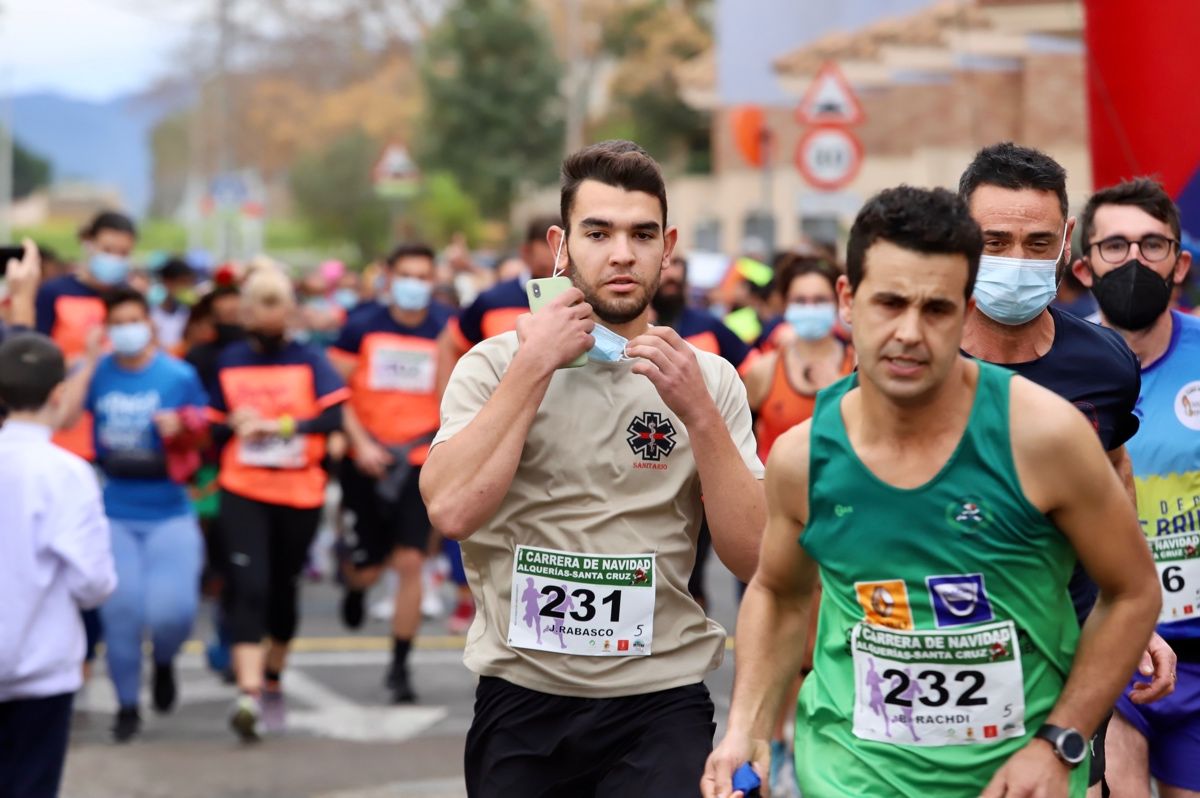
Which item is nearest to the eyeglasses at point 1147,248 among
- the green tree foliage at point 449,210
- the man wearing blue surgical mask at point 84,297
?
the man wearing blue surgical mask at point 84,297

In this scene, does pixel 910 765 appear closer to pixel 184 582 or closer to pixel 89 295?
pixel 184 582

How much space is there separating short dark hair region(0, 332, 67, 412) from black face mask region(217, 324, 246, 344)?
170 inches

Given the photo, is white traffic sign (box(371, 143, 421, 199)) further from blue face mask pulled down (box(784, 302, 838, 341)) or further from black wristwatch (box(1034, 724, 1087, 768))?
black wristwatch (box(1034, 724, 1087, 768))

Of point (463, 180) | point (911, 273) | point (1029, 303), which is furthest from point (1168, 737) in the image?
point (463, 180)

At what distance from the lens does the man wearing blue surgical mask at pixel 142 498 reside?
9703mm

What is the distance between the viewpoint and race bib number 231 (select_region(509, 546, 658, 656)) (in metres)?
4.74

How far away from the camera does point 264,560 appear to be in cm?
994

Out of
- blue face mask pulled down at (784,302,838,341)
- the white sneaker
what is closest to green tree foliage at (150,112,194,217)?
the white sneaker

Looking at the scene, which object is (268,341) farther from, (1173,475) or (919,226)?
(919,226)

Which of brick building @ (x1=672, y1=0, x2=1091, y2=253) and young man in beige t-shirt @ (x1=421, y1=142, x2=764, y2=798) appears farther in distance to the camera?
brick building @ (x1=672, y1=0, x2=1091, y2=253)


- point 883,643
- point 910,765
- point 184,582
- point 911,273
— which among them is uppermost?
point 911,273

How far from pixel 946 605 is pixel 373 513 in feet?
26.5

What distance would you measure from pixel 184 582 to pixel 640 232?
5.56 metres

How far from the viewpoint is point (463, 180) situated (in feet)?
184
